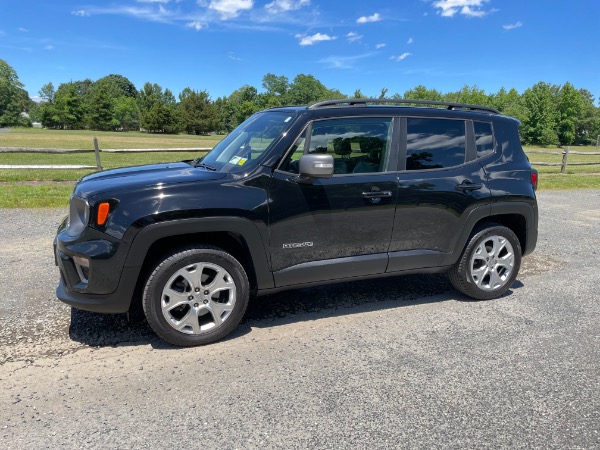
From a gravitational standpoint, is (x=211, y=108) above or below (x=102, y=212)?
above

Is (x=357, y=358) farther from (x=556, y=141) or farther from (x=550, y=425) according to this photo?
(x=556, y=141)

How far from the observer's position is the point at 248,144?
408cm

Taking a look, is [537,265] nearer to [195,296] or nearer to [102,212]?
[195,296]

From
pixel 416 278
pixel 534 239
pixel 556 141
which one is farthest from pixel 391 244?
pixel 556 141

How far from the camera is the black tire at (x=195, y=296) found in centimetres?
335

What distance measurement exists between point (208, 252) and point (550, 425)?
2455mm

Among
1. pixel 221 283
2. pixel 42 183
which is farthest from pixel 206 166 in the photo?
pixel 42 183

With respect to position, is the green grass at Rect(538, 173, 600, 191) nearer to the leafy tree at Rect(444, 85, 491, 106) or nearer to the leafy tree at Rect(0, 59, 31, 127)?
the leafy tree at Rect(444, 85, 491, 106)

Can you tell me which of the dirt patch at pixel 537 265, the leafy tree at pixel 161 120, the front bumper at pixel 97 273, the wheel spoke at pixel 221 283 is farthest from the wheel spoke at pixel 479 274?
the leafy tree at pixel 161 120

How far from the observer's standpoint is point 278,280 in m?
3.71

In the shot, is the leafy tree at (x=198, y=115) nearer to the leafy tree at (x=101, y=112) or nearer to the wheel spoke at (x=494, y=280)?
the leafy tree at (x=101, y=112)

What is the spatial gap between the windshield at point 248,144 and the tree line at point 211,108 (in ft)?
242

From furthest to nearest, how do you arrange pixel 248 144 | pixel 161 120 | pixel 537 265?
pixel 161 120 < pixel 537 265 < pixel 248 144

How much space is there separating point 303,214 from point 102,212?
58.5 inches
